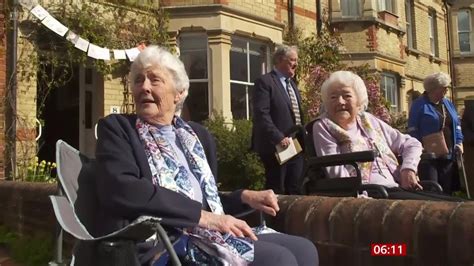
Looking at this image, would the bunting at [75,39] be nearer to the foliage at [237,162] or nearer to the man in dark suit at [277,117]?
the foliage at [237,162]

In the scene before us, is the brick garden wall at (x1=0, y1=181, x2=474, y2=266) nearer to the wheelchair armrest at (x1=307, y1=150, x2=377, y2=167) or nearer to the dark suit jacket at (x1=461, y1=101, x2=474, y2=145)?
the wheelchair armrest at (x1=307, y1=150, x2=377, y2=167)

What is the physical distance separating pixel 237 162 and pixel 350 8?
7.83 metres

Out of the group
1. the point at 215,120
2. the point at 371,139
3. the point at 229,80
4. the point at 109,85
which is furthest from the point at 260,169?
the point at 371,139

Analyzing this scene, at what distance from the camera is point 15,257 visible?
5.72 meters

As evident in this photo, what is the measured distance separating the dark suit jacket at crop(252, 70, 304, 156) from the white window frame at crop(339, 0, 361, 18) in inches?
425

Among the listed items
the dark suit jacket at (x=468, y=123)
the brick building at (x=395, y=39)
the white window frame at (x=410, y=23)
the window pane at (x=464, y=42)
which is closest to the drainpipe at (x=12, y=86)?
the dark suit jacket at (x=468, y=123)

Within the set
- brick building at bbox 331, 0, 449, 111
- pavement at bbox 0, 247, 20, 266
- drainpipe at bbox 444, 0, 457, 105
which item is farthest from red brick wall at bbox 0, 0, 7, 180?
drainpipe at bbox 444, 0, 457, 105

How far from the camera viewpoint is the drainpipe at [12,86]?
8758mm

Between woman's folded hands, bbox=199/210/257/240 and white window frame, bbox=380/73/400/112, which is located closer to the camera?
woman's folded hands, bbox=199/210/257/240

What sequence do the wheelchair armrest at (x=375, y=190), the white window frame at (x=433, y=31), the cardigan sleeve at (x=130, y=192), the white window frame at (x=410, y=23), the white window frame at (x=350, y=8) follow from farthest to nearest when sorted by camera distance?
the white window frame at (x=433, y=31) < the white window frame at (x=410, y=23) < the white window frame at (x=350, y=8) < the wheelchair armrest at (x=375, y=190) < the cardigan sleeve at (x=130, y=192)

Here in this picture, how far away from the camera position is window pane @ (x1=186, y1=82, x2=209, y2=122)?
11.3 metres

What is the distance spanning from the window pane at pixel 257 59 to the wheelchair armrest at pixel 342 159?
880 cm

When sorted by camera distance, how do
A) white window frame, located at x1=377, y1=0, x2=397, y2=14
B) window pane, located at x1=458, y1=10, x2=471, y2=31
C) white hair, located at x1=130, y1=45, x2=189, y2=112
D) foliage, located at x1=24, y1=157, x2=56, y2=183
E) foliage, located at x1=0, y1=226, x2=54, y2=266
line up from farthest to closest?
window pane, located at x1=458, y1=10, x2=471, y2=31 → white window frame, located at x1=377, y1=0, x2=397, y2=14 → foliage, located at x1=24, y1=157, x2=56, y2=183 → foliage, located at x1=0, y1=226, x2=54, y2=266 → white hair, located at x1=130, y1=45, x2=189, y2=112
